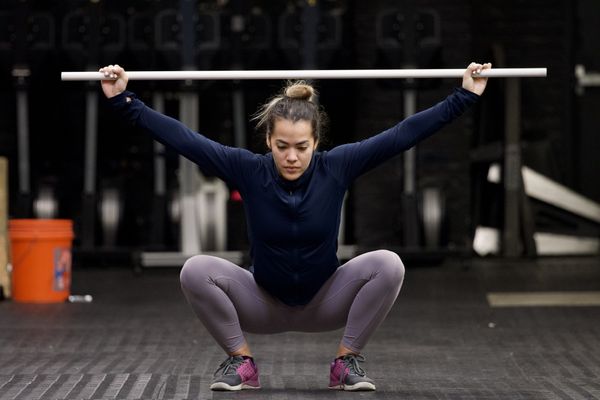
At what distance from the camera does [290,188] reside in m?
5.28

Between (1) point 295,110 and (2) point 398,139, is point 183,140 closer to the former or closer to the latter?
(1) point 295,110

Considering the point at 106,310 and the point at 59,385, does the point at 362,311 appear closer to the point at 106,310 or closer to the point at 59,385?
the point at 59,385

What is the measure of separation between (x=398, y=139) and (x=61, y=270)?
4361 mm

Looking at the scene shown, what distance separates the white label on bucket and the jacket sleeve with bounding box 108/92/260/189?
13.0 feet

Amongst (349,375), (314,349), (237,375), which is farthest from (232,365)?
(314,349)

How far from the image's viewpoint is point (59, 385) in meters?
5.66

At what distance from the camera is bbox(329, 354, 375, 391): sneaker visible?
5.36 metres

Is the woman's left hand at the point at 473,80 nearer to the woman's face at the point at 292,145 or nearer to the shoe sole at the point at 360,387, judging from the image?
the woman's face at the point at 292,145

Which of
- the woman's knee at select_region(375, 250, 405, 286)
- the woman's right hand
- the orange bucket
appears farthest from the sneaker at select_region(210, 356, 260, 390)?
the orange bucket

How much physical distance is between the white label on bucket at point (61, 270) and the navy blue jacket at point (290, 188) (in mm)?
3927

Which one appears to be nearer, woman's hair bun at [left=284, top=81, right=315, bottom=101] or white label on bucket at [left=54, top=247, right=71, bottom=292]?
woman's hair bun at [left=284, top=81, right=315, bottom=101]

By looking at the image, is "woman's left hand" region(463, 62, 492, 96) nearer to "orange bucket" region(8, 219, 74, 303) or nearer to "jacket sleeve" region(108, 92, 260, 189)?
"jacket sleeve" region(108, 92, 260, 189)

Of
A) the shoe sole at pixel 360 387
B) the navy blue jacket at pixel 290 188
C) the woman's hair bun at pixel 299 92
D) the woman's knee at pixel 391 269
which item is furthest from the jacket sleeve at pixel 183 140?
the shoe sole at pixel 360 387

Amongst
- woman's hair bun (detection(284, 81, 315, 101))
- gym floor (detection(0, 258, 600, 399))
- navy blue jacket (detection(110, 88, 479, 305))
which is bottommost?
gym floor (detection(0, 258, 600, 399))
